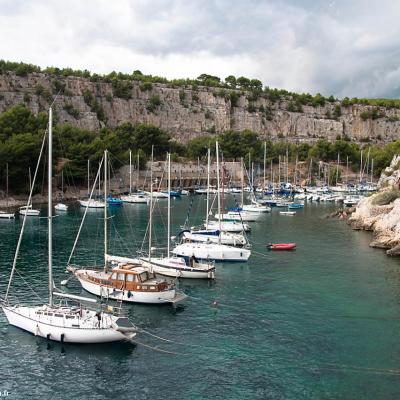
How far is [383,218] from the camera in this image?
194ft

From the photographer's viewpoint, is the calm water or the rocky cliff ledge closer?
the calm water

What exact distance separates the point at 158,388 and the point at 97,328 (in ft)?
16.6

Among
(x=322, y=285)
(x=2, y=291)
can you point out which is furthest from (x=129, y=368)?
(x=322, y=285)

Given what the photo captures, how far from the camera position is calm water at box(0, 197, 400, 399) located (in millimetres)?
22812

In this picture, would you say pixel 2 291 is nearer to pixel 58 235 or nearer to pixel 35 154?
pixel 58 235

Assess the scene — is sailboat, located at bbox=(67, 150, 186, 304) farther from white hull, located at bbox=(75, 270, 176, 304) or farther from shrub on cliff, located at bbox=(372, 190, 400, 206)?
shrub on cliff, located at bbox=(372, 190, 400, 206)

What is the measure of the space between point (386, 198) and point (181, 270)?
35.1 meters

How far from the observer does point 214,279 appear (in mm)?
39844

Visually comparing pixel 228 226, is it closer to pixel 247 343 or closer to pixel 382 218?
pixel 382 218

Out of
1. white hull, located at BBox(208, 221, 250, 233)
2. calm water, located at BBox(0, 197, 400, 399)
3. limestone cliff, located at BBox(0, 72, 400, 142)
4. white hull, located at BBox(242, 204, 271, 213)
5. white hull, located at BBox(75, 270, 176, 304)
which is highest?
limestone cliff, located at BBox(0, 72, 400, 142)

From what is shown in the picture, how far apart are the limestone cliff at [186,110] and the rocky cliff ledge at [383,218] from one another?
83.7 meters

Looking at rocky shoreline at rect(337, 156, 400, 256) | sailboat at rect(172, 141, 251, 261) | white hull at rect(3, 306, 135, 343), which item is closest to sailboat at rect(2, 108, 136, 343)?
white hull at rect(3, 306, 135, 343)

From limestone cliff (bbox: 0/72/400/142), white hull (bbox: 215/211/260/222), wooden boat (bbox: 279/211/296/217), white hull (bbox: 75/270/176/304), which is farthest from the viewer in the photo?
limestone cliff (bbox: 0/72/400/142)

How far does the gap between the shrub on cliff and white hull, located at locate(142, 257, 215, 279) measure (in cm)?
3276
